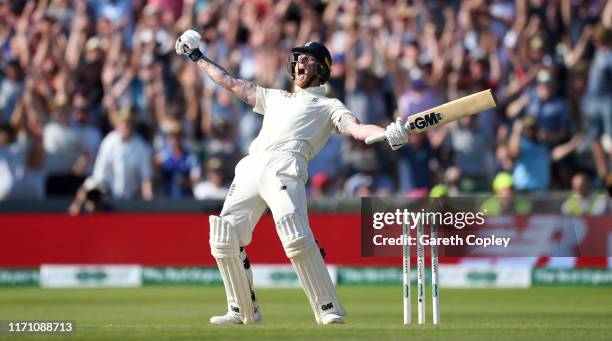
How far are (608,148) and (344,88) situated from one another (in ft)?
10.7

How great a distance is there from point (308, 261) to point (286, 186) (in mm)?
518

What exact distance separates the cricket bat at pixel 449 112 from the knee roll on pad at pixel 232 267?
3.89 ft

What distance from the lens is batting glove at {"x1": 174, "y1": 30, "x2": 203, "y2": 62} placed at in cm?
971

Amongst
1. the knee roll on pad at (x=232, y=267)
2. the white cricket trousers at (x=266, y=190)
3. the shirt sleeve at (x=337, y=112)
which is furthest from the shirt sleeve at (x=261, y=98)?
the knee roll on pad at (x=232, y=267)

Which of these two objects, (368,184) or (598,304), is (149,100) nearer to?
(368,184)

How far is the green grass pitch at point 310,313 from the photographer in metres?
8.22

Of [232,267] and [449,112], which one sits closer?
[449,112]

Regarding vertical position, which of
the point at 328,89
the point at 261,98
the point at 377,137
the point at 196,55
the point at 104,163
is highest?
the point at 328,89

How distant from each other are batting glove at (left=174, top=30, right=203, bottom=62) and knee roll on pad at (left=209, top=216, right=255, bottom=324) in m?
1.29

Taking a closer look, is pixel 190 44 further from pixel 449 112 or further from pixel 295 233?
pixel 449 112

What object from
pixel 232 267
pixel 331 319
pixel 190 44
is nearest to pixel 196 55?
pixel 190 44

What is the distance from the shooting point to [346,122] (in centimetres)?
913

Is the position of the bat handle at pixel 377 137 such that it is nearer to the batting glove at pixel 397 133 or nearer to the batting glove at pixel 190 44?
the batting glove at pixel 397 133
